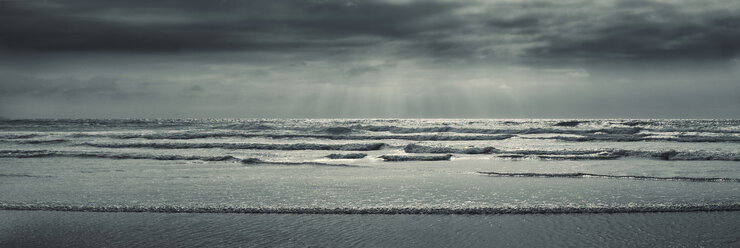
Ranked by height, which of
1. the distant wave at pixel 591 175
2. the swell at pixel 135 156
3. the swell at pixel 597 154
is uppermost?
the swell at pixel 597 154

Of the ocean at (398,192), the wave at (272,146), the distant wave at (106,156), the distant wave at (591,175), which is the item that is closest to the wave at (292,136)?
the wave at (272,146)

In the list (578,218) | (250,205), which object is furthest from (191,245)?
(578,218)

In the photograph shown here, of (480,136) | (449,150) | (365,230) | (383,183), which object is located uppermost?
(480,136)

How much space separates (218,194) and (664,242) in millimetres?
8414

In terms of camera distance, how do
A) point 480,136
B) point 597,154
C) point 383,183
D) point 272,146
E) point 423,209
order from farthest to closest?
point 480,136 < point 272,146 < point 597,154 < point 383,183 < point 423,209

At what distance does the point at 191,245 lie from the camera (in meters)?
6.71

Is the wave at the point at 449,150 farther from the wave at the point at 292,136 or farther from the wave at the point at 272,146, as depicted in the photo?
the wave at the point at 292,136

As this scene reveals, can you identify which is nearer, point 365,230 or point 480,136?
point 365,230

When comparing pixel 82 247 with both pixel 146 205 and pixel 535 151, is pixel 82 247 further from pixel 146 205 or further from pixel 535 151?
pixel 535 151

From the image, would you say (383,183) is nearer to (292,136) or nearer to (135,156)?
(135,156)

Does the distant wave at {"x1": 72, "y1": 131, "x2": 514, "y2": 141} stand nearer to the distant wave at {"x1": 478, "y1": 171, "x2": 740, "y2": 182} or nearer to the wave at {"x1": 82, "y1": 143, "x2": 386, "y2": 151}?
the wave at {"x1": 82, "y1": 143, "x2": 386, "y2": 151}

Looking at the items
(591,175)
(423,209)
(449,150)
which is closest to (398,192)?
(423,209)

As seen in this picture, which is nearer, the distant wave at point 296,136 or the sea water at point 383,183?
the sea water at point 383,183

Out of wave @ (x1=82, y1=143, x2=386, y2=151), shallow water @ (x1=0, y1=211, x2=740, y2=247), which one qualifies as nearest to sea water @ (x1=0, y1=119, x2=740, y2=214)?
shallow water @ (x1=0, y1=211, x2=740, y2=247)
